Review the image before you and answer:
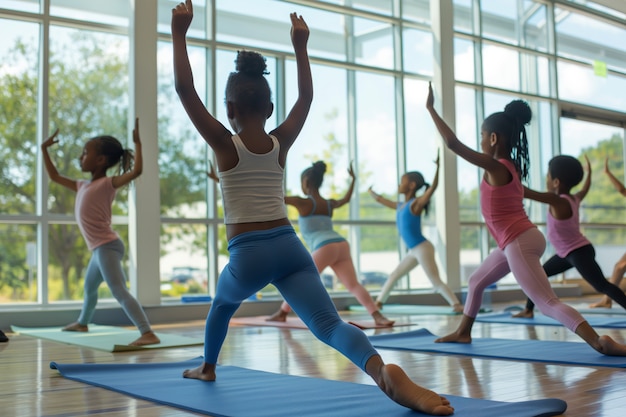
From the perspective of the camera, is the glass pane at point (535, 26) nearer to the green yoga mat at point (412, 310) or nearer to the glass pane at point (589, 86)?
the glass pane at point (589, 86)

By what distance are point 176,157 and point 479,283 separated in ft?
13.0

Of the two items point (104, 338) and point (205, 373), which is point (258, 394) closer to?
point (205, 373)

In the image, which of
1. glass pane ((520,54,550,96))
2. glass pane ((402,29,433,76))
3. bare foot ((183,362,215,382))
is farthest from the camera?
glass pane ((520,54,550,96))

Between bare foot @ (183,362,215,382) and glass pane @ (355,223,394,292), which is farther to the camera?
glass pane @ (355,223,394,292)

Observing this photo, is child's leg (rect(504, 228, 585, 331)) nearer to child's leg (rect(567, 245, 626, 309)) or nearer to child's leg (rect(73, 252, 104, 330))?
child's leg (rect(567, 245, 626, 309))

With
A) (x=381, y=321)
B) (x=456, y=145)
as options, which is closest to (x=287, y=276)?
(x=456, y=145)

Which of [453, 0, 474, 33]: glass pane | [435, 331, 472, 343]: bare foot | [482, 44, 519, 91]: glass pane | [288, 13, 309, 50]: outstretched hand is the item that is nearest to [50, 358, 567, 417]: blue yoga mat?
[288, 13, 309, 50]: outstretched hand

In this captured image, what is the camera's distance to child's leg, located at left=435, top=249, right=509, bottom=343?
13.0 feet

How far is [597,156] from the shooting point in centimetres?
1145

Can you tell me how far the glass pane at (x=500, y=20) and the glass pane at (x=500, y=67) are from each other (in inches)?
6.4

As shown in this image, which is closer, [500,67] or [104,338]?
[104,338]

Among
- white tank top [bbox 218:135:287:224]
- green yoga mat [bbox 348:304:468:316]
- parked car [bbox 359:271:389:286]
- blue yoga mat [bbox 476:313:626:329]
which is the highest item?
white tank top [bbox 218:135:287:224]

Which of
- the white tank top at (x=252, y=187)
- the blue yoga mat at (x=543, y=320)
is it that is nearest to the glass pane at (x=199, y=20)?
the blue yoga mat at (x=543, y=320)

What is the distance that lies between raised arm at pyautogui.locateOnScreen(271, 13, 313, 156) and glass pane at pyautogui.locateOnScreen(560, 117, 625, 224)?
911 centimetres
